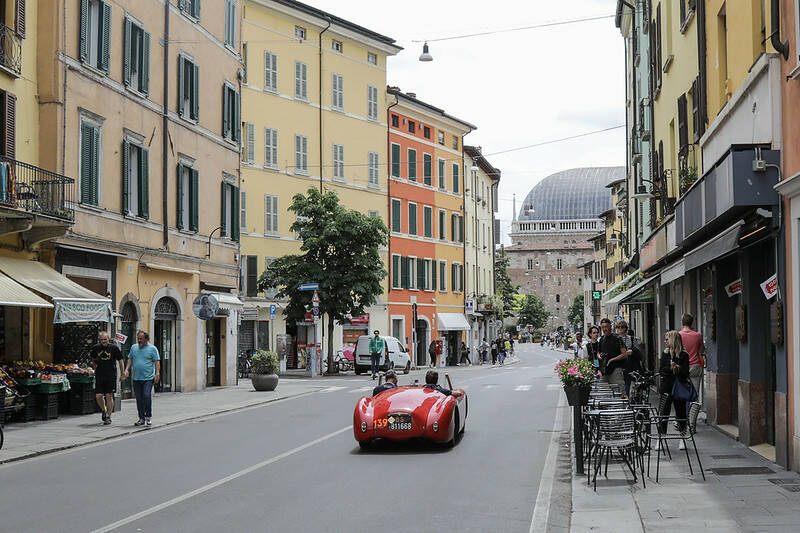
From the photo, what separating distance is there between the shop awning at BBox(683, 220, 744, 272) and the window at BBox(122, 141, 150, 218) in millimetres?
15825

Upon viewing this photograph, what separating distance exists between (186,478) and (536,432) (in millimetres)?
7661

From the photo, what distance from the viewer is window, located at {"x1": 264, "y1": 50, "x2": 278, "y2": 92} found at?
5044 cm

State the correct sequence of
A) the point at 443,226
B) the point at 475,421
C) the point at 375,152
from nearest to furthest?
1. the point at 475,421
2. the point at 375,152
3. the point at 443,226

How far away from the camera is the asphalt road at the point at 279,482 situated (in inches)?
383

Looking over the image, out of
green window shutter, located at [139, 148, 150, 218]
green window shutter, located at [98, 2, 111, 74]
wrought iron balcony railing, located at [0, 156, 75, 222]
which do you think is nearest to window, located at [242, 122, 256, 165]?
green window shutter, located at [139, 148, 150, 218]

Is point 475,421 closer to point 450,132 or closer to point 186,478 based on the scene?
point 186,478

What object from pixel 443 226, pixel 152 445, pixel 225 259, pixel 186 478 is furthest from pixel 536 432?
pixel 443 226

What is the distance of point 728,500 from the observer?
10414mm

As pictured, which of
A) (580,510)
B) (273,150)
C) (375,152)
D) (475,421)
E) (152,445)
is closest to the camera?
(580,510)

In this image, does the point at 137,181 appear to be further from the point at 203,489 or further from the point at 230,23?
the point at 203,489

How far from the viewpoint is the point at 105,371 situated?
2058 centimetres

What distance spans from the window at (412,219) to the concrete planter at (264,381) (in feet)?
109

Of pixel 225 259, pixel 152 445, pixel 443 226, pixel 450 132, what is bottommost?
pixel 152 445

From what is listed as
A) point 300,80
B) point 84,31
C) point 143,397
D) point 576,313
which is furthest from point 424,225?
point 576,313
